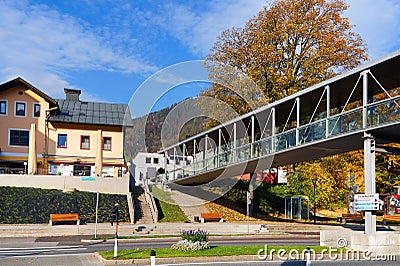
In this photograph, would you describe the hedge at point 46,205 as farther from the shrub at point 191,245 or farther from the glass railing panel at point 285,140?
the shrub at point 191,245

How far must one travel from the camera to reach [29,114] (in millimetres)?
50344

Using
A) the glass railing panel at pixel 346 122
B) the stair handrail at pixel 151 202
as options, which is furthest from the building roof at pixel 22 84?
the glass railing panel at pixel 346 122

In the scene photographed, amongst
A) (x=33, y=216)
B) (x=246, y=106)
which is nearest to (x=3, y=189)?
(x=33, y=216)

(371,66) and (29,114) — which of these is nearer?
(371,66)

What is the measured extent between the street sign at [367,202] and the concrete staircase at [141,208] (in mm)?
16971

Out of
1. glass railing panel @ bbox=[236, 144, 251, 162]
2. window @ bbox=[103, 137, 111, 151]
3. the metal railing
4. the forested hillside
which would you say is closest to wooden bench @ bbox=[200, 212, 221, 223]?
the metal railing

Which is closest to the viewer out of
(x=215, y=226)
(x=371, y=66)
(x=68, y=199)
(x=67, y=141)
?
(x=371, y=66)

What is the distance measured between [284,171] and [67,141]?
859 inches

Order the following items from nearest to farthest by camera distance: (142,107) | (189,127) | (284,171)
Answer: (142,107) < (189,127) < (284,171)

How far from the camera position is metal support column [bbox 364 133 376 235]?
21.2m

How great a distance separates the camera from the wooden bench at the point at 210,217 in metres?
37.0

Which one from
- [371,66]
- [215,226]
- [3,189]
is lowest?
[215,226]

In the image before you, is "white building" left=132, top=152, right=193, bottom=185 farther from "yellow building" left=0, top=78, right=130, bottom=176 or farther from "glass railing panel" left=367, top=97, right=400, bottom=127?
"glass railing panel" left=367, top=97, right=400, bottom=127

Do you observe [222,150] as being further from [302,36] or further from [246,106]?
[302,36]
